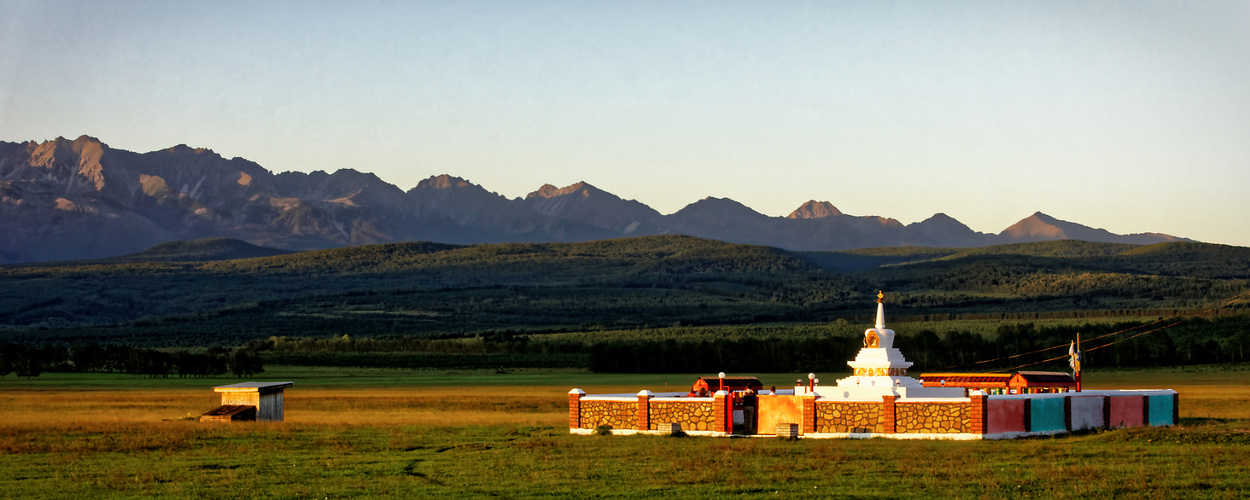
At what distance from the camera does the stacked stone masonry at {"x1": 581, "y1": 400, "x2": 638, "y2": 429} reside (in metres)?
39.7

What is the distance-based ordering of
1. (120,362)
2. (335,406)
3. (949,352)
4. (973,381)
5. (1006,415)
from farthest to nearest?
(120,362)
(949,352)
(335,406)
(973,381)
(1006,415)

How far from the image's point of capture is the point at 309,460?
32344mm

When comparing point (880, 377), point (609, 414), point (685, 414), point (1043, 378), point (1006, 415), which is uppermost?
point (880, 377)

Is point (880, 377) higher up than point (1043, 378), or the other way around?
point (880, 377)

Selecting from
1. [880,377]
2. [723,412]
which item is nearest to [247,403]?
[723,412]

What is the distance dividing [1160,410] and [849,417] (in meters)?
10.6

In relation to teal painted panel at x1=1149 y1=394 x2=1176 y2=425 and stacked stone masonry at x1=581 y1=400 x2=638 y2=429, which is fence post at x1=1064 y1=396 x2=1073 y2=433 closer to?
teal painted panel at x1=1149 y1=394 x2=1176 y2=425

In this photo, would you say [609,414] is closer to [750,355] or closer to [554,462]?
[554,462]

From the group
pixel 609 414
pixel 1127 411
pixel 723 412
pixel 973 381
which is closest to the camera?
pixel 723 412

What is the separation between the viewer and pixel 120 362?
112 m

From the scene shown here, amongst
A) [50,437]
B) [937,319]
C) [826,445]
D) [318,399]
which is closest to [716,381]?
[826,445]

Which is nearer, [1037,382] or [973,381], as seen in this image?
[1037,382]

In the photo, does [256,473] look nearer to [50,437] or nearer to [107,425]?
[50,437]

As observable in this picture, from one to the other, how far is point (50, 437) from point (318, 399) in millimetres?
32627
